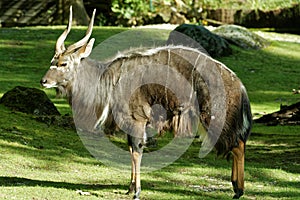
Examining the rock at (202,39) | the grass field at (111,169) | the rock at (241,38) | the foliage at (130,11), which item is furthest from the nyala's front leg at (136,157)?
the foliage at (130,11)

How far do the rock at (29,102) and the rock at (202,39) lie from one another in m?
8.32

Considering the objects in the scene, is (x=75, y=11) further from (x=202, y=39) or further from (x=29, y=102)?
(x=29, y=102)

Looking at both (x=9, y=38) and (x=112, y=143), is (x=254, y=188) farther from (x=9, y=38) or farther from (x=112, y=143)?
(x=9, y=38)

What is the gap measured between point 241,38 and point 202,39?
3.06 meters

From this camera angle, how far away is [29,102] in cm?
1378

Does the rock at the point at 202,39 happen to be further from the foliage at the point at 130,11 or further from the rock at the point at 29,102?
the rock at the point at 29,102

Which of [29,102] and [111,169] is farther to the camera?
[29,102]

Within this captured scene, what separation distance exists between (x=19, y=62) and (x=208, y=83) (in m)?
13.5

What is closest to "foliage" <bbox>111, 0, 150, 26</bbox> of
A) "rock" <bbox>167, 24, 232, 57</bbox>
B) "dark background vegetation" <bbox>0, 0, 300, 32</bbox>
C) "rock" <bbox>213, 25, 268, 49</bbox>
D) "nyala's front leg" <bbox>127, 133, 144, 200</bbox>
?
"dark background vegetation" <bbox>0, 0, 300, 32</bbox>

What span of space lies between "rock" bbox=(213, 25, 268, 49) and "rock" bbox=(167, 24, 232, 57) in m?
1.61

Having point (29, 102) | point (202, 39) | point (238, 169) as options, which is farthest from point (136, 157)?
point (202, 39)

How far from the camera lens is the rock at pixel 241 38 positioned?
24422mm

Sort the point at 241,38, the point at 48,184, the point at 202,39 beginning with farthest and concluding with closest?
the point at 241,38
the point at 202,39
the point at 48,184

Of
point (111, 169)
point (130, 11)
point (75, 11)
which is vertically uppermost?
point (75, 11)
